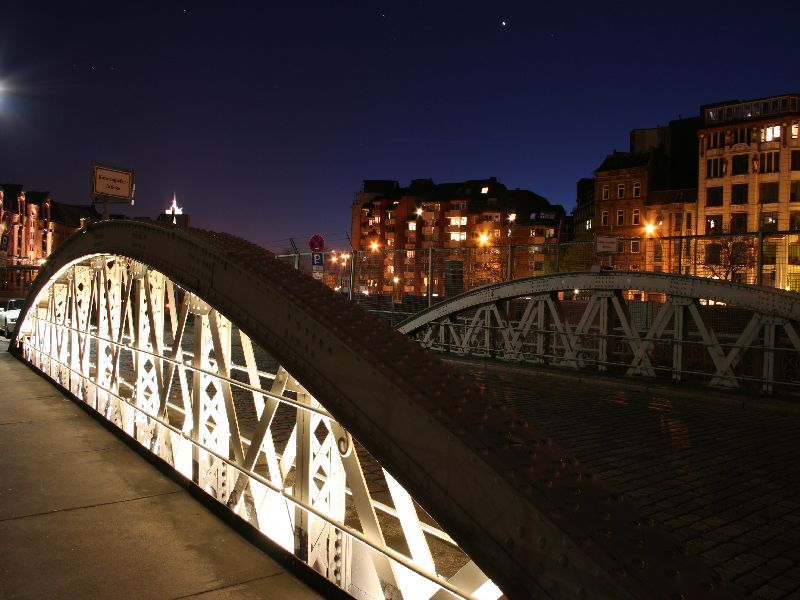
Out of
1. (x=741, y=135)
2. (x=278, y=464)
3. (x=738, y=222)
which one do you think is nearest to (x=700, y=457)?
(x=278, y=464)

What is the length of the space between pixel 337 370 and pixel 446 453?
81cm

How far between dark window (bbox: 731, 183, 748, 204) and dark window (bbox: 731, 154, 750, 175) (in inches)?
45.2

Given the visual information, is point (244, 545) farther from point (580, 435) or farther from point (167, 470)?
point (580, 435)

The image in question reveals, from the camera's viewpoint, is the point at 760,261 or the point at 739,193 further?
the point at 739,193

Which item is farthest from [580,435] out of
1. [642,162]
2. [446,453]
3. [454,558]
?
[642,162]

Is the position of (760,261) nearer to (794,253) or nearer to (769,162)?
(794,253)

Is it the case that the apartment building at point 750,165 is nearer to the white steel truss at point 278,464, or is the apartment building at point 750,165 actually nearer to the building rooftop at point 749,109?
the building rooftop at point 749,109

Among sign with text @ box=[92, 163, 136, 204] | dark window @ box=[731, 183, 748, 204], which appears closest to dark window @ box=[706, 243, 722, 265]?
sign with text @ box=[92, 163, 136, 204]

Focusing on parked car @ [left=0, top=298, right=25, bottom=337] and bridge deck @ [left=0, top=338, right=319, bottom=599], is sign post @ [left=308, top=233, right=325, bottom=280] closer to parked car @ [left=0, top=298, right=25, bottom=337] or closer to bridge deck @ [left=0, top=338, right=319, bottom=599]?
parked car @ [left=0, top=298, right=25, bottom=337]

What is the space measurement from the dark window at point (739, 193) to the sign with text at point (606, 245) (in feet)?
167

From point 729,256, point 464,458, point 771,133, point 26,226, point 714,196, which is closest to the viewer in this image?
point 464,458

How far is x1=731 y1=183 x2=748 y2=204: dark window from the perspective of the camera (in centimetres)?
6069

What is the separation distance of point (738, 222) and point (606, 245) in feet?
169

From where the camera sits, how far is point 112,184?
11602 mm
